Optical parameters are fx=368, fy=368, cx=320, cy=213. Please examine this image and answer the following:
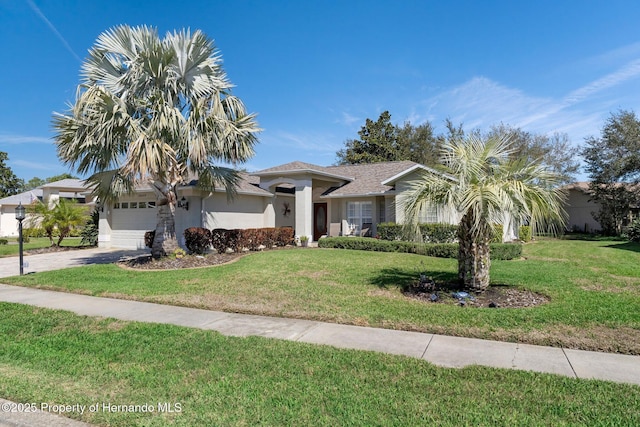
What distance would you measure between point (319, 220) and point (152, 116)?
11.6 m

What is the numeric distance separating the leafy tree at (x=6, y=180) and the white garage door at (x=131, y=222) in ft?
127

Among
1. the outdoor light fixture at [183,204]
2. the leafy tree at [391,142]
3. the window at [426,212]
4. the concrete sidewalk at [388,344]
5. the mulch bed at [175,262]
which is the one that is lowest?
the concrete sidewalk at [388,344]

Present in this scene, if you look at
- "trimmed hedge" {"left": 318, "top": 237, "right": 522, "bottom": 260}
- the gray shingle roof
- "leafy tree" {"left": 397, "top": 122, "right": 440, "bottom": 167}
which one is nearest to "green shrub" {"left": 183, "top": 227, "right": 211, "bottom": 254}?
"trimmed hedge" {"left": 318, "top": 237, "right": 522, "bottom": 260}

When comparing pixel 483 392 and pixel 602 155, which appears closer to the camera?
pixel 483 392

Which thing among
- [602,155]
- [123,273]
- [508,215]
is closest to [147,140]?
[123,273]

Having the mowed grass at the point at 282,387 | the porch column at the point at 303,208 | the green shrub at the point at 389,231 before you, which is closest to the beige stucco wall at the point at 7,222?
the porch column at the point at 303,208

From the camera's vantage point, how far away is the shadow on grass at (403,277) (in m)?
9.02

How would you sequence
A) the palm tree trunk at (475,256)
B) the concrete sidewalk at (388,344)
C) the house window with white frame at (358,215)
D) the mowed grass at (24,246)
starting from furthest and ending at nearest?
the house window with white frame at (358,215) → the mowed grass at (24,246) → the palm tree trunk at (475,256) → the concrete sidewalk at (388,344)

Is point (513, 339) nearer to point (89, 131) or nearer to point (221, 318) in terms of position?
point (221, 318)

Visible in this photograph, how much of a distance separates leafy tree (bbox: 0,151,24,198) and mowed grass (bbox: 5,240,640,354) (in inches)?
1865

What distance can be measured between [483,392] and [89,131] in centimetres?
1352

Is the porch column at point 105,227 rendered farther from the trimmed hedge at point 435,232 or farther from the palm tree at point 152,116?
the trimmed hedge at point 435,232

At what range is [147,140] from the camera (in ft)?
39.7

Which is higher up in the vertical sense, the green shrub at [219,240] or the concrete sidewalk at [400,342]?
the green shrub at [219,240]
